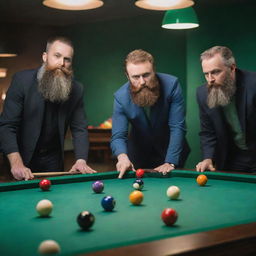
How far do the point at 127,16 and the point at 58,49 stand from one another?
6305 millimetres

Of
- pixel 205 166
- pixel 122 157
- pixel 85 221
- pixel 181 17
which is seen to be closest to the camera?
pixel 85 221

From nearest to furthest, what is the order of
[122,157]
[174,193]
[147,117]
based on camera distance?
[174,193] → [122,157] → [147,117]

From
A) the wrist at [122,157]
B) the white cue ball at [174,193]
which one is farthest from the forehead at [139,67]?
the white cue ball at [174,193]

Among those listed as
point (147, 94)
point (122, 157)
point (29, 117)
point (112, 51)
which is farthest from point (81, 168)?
point (112, 51)

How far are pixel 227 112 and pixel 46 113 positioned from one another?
1349 millimetres

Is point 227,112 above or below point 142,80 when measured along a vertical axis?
below

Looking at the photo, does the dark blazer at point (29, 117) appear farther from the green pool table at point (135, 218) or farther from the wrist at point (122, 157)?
the green pool table at point (135, 218)

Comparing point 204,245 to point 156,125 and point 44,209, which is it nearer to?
point 44,209

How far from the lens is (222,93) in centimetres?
358

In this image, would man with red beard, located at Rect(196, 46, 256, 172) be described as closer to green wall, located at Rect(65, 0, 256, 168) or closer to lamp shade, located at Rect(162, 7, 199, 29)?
lamp shade, located at Rect(162, 7, 199, 29)

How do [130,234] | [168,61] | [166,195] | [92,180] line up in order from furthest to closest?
[168,61] < [92,180] < [166,195] < [130,234]

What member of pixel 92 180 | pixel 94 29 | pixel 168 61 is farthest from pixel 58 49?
pixel 94 29

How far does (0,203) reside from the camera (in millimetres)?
2369

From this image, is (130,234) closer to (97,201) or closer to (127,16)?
(97,201)
